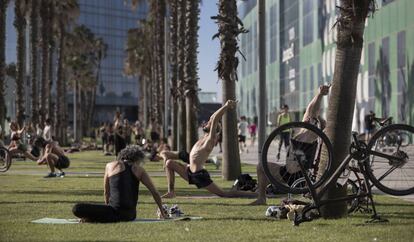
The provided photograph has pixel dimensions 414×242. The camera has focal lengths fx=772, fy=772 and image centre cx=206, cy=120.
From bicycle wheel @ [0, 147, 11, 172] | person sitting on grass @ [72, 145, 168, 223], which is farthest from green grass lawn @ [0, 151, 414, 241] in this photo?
bicycle wheel @ [0, 147, 11, 172]

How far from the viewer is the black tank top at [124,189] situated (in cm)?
966

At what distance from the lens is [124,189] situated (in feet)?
31.7

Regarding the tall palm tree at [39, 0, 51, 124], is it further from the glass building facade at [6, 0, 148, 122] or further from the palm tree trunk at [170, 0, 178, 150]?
the glass building facade at [6, 0, 148, 122]

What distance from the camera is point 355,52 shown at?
9.86 m

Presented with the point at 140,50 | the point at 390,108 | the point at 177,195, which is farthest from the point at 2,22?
the point at 140,50

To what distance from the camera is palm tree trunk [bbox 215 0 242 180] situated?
17781mm

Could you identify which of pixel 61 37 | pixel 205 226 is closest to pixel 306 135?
pixel 205 226

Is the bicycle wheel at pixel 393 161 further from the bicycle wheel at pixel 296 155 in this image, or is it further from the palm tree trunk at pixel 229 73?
the palm tree trunk at pixel 229 73

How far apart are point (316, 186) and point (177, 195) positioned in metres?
4.66

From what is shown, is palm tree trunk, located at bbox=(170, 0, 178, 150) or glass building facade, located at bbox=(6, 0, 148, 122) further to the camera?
glass building facade, located at bbox=(6, 0, 148, 122)

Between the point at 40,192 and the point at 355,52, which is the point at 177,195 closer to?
the point at 40,192

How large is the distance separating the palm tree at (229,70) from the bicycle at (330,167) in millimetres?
7265

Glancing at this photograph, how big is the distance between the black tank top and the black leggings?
0.08 meters

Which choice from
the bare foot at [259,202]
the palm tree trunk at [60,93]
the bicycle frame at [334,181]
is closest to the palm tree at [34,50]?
the palm tree trunk at [60,93]
